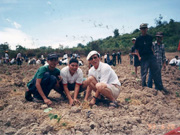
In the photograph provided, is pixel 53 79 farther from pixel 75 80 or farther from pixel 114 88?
pixel 114 88

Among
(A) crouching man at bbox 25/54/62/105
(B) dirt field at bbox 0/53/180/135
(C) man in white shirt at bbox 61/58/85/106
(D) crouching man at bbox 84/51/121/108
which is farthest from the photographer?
(C) man in white shirt at bbox 61/58/85/106

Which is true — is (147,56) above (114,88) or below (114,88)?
above

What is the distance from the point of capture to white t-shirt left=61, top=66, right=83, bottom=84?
3084 millimetres

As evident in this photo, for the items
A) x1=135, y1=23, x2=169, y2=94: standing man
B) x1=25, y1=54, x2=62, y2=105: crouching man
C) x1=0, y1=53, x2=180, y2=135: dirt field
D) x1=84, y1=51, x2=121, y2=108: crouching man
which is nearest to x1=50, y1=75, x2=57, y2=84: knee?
x1=25, y1=54, x2=62, y2=105: crouching man

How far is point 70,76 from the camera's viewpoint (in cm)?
316

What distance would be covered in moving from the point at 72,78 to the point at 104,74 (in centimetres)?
82

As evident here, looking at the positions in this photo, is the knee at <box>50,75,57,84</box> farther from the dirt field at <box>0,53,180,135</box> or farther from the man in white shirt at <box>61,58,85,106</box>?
the dirt field at <box>0,53,180,135</box>

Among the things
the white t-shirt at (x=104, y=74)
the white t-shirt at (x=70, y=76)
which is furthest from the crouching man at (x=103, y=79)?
the white t-shirt at (x=70, y=76)

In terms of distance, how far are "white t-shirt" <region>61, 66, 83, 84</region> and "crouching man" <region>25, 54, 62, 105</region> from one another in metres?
0.14

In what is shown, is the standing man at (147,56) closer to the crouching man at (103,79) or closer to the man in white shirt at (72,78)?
the crouching man at (103,79)

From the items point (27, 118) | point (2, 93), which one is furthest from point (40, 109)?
point (2, 93)

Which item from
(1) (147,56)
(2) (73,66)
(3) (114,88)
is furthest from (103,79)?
(1) (147,56)

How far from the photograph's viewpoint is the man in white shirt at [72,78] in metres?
2.96

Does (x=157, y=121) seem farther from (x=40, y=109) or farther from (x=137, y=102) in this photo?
(x=40, y=109)
